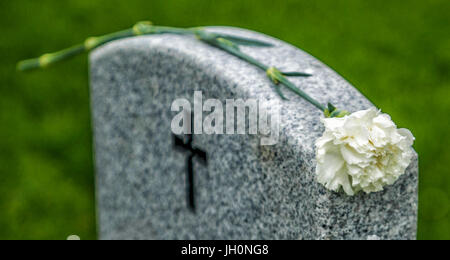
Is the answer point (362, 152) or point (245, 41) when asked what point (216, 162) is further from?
point (362, 152)

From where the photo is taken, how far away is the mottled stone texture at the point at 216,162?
141cm

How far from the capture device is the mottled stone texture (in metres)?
1.41

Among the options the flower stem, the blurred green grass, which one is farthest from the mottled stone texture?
the blurred green grass

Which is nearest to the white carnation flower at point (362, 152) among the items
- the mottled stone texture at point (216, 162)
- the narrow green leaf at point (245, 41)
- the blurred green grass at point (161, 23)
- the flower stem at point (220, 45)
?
the mottled stone texture at point (216, 162)

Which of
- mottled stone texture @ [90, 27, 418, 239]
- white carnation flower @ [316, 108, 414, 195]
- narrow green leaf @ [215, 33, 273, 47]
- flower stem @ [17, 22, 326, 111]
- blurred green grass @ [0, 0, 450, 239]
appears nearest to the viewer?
white carnation flower @ [316, 108, 414, 195]

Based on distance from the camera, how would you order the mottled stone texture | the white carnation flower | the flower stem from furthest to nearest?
the flower stem, the mottled stone texture, the white carnation flower

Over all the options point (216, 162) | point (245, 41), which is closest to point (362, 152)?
point (216, 162)

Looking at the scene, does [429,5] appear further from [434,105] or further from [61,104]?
[61,104]

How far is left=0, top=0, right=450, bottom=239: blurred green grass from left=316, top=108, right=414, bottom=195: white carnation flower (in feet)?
3.99

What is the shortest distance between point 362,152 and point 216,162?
621 millimetres

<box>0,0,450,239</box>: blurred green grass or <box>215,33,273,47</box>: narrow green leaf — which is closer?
<box>215,33,273,47</box>: narrow green leaf

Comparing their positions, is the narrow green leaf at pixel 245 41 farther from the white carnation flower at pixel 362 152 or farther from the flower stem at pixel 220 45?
the white carnation flower at pixel 362 152

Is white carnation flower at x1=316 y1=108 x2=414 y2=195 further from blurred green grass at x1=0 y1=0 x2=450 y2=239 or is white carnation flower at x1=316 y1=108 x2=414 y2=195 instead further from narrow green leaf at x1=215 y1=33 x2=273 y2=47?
blurred green grass at x1=0 y1=0 x2=450 y2=239

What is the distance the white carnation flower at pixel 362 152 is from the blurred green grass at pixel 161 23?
1.22 meters
